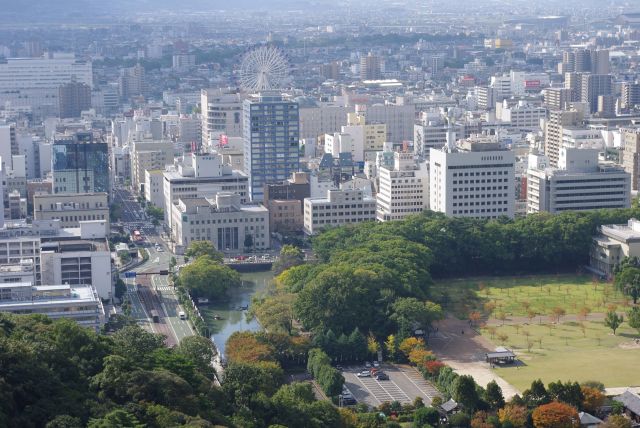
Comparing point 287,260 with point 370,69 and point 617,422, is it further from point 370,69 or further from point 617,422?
point 370,69

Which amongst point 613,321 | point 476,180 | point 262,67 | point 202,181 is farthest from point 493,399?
point 262,67

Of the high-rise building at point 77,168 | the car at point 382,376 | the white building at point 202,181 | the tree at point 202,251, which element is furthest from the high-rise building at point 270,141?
the car at point 382,376

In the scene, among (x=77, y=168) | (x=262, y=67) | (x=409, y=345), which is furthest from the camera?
(x=262, y=67)

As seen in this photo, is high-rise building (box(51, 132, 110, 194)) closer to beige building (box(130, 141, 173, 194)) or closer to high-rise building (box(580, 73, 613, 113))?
beige building (box(130, 141, 173, 194))

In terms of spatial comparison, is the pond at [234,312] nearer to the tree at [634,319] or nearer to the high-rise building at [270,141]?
the tree at [634,319]

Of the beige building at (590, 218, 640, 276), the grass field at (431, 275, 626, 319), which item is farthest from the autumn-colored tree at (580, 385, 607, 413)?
the beige building at (590, 218, 640, 276)

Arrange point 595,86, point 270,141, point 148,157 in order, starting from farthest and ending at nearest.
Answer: point 595,86, point 148,157, point 270,141

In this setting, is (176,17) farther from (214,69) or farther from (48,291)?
(48,291)
